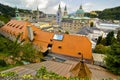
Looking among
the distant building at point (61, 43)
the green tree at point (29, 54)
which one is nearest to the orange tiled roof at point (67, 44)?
the distant building at point (61, 43)

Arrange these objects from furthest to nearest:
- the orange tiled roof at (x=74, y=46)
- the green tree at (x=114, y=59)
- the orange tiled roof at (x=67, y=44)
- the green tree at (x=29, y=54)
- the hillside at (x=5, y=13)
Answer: the hillside at (x=5, y=13) → the orange tiled roof at (x=67, y=44) → the orange tiled roof at (x=74, y=46) → the green tree at (x=29, y=54) → the green tree at (x=114, y=59)

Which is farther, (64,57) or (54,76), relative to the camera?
(64,57)

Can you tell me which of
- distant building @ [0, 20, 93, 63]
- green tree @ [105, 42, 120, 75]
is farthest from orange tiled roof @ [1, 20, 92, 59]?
green tree @ [105, 42, 120, 75]

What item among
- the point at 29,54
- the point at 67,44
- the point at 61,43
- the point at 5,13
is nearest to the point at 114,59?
the point at 29,54

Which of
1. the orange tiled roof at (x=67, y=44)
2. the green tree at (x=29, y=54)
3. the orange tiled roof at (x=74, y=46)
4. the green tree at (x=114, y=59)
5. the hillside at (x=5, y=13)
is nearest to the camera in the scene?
the green tree at (x=114, y=59)

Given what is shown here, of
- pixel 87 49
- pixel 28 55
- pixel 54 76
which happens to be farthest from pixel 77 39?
pixel 54 76

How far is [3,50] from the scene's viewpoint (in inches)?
1041

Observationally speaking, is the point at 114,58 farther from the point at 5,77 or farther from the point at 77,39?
the point at 5,77

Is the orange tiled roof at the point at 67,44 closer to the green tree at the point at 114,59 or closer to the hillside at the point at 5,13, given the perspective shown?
the green tree at the point at 114,59

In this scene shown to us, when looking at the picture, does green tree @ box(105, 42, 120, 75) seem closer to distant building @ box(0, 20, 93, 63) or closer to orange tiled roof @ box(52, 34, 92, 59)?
distant building @ box(0, 20, 93, 63)

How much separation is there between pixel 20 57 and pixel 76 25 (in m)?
69.7

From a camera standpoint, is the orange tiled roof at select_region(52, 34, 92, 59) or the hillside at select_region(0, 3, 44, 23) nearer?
the orange tiled roof at select_region(52, 34, 92, 59)

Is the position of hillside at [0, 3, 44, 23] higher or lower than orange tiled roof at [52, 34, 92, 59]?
higher

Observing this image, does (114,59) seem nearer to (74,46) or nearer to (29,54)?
(74,46)
